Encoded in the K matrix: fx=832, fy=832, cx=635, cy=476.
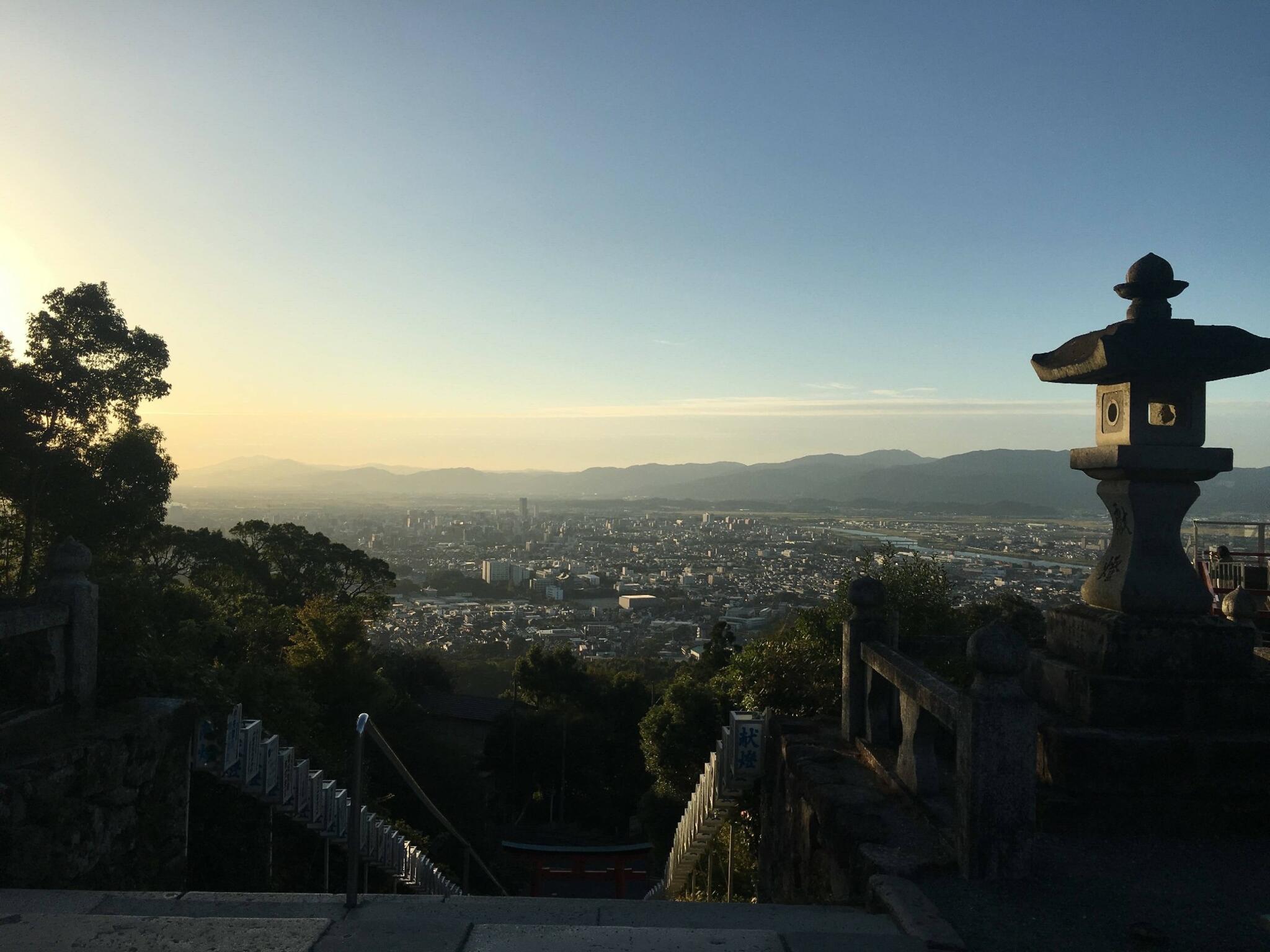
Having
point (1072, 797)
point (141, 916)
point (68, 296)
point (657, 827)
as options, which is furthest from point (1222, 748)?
point (68, 296)

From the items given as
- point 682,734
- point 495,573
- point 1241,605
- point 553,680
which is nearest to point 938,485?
point 495,573

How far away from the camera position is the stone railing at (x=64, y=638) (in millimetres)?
4871

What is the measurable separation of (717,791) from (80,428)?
42.6ft

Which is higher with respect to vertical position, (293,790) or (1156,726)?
(1156,726)

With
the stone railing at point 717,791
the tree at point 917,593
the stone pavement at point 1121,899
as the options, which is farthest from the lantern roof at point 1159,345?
the tree at point 917,593

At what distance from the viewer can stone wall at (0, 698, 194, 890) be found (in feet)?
13.5

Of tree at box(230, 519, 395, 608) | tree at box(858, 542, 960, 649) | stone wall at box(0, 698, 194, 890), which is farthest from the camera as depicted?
tree at box(230, 519, 395, 608)

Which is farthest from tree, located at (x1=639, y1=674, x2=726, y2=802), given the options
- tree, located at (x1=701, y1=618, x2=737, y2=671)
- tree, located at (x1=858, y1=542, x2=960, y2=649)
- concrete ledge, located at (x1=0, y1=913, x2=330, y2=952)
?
concrete ledge, located at (x1=0, y1=913, x2=330, y2=952)

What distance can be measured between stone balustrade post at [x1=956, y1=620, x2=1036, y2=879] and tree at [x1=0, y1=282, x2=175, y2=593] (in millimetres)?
13896

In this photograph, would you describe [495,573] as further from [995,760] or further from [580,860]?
[995,760]

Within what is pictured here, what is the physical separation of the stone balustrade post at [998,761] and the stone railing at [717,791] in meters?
3.61

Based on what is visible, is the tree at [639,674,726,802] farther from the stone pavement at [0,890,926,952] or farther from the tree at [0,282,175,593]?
the stone pavement at [0,890,926,952]

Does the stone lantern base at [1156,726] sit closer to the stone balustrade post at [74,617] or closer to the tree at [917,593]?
the stone balustrade post at [74,617]

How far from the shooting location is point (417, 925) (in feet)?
9.93
